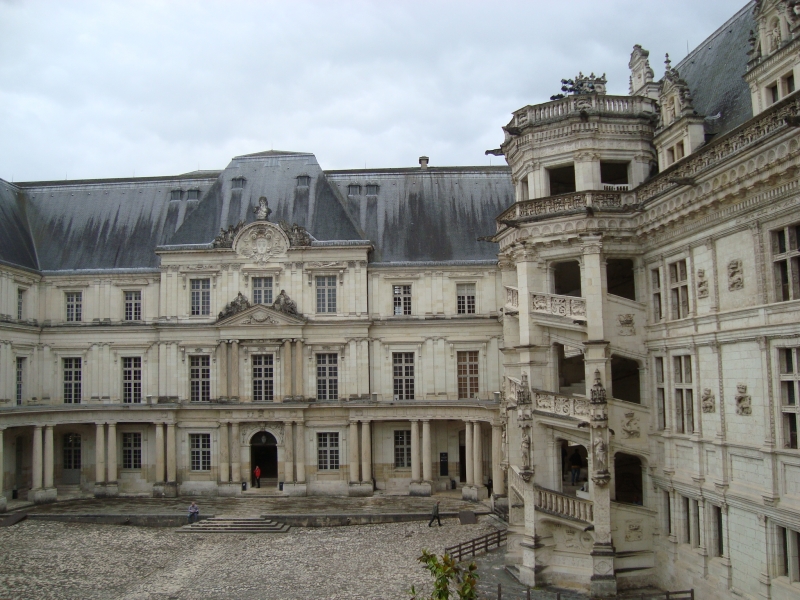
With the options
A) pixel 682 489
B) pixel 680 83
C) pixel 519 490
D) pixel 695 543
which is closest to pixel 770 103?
pixel 680 83

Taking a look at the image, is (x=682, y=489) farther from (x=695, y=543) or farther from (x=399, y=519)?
(x=399, y=519)

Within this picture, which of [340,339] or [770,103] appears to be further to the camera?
[340,339]

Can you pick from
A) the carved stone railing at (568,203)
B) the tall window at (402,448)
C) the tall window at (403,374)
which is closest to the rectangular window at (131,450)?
the tall window at (402,448)

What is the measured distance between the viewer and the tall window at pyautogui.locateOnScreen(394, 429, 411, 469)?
38688 mm

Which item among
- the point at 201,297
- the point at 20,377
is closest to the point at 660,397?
the point at 201,297

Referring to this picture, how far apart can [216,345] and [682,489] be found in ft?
82.8

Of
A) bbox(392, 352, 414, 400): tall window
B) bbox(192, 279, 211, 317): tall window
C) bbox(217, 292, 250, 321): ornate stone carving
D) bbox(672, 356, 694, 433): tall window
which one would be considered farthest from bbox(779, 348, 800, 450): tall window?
bbox(192, 279, 211, 317): tall window

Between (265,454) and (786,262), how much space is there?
98.9 ft

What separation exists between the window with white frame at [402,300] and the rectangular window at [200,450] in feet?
38.7

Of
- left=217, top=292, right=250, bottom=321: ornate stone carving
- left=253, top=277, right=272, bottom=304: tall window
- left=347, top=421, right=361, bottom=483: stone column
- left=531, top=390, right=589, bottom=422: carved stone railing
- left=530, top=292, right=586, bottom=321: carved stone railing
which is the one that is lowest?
left=347, top=421, right=361, bottom=483: stone column

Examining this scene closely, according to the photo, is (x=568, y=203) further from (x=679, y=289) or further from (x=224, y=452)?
(x=224, y=452)

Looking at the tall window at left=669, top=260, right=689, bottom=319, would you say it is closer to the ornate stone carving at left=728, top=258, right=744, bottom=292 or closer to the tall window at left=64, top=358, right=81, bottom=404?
the ornate stone carving at left=728, top=258, right=744, bottom=292

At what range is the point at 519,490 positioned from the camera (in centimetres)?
2489

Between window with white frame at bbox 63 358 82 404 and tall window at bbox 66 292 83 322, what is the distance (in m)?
2.26
